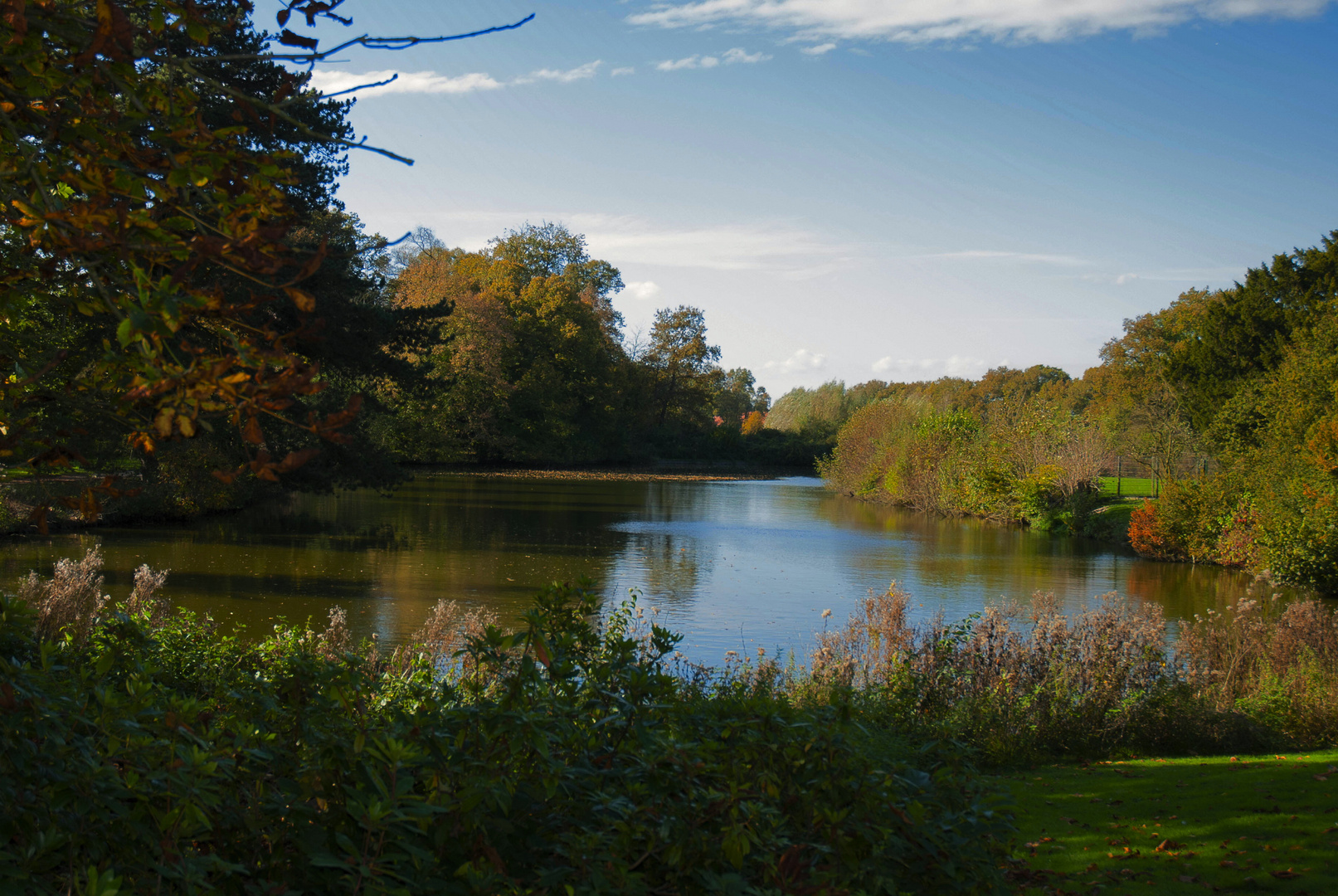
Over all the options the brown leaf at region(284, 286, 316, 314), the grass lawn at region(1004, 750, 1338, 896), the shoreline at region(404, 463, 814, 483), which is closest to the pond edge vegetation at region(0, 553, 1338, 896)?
the brown leaf at region(284, 286, 316, 314)

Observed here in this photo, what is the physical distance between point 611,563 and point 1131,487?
31.6 metres

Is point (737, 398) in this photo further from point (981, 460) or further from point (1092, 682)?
point (1092, 682)

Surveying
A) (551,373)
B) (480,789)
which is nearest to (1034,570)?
(480,789)

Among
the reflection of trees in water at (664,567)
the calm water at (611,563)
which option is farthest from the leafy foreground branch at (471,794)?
the reflection of trees in water at (664,567)

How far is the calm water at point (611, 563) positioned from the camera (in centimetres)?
1488

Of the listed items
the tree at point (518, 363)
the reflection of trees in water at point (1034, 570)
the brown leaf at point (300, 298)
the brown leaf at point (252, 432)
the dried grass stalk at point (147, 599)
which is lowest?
the reflection of trees in water at point (1034, 570)

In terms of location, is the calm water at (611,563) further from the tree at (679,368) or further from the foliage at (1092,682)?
the tree at (679,368)

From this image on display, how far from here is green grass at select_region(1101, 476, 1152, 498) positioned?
36206 millimetres

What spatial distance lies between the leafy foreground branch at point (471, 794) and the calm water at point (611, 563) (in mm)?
9502

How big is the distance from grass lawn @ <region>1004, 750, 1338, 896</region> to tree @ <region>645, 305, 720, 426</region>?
5897cm

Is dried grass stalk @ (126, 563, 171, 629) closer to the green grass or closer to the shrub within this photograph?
the shrub

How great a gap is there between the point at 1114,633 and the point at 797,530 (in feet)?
63.7

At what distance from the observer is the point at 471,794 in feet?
7.00

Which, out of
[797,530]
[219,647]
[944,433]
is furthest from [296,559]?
[944,433]
